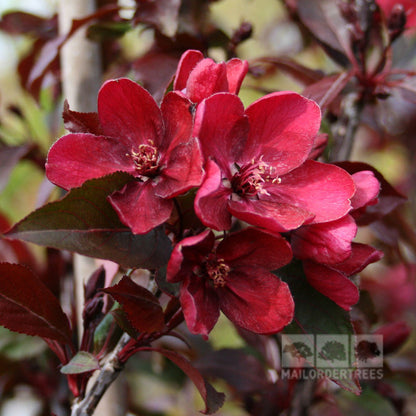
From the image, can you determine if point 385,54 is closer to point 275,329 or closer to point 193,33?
point 193,33

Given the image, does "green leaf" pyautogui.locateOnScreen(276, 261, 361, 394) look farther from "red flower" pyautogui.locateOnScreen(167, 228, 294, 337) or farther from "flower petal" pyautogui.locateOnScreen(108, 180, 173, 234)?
"flower petal" pyautogui.locateOnScreen(108, 180, 173, 234)

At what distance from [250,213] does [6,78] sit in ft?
15.5

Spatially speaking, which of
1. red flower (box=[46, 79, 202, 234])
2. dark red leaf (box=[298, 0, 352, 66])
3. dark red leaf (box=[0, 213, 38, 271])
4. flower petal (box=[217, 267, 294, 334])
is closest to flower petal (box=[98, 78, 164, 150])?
red flower (box=[46, 79, 202, 234])

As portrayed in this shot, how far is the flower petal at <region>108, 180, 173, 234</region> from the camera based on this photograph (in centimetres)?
62

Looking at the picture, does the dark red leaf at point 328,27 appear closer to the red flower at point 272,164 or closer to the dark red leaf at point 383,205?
the dark red leaf at point 383,205

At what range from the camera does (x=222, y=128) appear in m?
0.67

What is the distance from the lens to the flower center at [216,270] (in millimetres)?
672

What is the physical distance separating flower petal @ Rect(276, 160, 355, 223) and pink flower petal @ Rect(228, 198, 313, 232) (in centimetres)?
2

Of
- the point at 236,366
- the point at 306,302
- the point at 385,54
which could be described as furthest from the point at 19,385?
the point at 385,54

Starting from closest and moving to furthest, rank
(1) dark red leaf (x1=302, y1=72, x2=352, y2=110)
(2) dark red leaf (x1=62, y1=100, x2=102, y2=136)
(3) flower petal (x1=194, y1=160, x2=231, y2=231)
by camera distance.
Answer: (3) flower petal (x1=194, y1=160, x2=231, y2=231) → (2) dark red leaf (x1=62, y1=100, x2=102, y2=136) → (1) dark red leaf (x1=302, y1=72, x2=352, y2=110)

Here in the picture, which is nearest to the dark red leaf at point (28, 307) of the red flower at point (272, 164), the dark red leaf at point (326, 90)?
the red flower at point (272, 164)

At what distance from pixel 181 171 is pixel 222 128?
80 millimetres

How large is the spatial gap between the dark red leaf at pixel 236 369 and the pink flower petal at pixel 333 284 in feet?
1.87

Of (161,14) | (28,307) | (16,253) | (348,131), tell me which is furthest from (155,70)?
(16,253)
